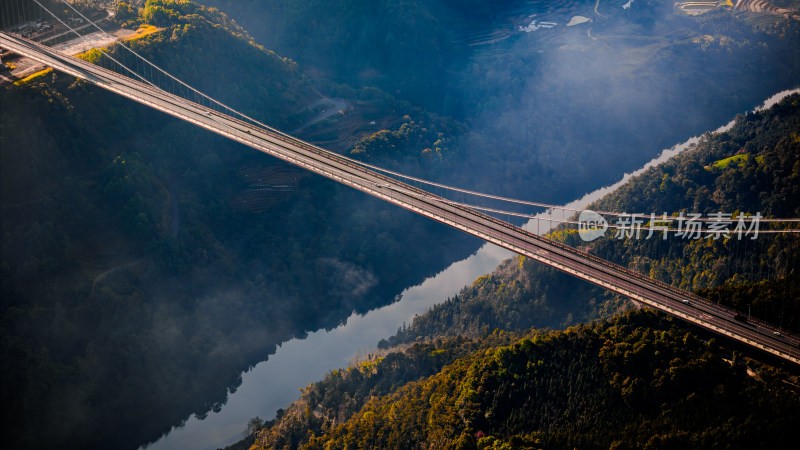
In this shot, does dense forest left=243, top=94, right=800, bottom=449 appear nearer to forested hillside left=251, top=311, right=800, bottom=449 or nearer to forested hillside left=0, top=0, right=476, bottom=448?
forested hillside left=251, top=311, right=800, bottom=449

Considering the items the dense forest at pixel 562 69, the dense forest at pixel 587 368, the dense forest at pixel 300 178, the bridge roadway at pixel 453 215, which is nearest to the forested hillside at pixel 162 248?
the dense forest at pixel 300 178

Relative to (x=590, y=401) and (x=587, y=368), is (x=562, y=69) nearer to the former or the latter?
(x=587, y=368)

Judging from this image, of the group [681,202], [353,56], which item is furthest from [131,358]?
[353,56]

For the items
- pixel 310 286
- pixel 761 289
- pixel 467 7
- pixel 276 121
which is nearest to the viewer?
pixel 761 289

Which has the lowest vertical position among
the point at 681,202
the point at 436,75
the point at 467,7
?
the point at 681,202

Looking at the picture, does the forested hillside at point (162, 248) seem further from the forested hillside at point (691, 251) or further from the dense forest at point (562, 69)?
the dense forest at point (562, 69)

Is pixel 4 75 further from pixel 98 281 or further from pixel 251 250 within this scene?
pixel 251 250

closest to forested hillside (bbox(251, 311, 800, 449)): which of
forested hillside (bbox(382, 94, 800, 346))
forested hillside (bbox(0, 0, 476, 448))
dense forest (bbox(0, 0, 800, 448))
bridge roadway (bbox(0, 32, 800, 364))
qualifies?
A: bridge roadway (bbox(0, 32, 800, 364))

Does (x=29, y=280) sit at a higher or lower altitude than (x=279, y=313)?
higher
